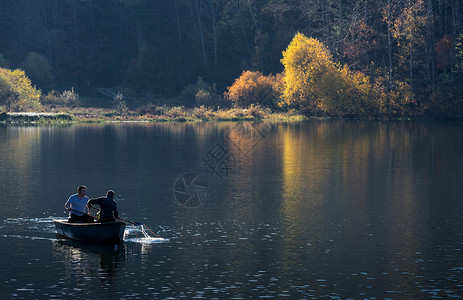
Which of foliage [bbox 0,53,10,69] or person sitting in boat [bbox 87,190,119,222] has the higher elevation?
foliage [bbox 0,53,10,69]

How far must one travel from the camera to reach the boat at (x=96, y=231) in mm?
25156

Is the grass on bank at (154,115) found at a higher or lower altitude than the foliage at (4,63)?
lower

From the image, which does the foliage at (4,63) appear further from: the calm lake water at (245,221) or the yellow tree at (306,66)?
the calm lake water at (245,221)

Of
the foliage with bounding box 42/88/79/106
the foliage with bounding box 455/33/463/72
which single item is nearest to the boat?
the foliage with bounding box 455/33/463/72

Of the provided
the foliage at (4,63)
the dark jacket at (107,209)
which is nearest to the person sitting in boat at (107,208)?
the dark jacket at (107,209)

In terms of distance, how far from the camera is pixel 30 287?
20469 millimetres

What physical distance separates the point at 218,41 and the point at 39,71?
104ft

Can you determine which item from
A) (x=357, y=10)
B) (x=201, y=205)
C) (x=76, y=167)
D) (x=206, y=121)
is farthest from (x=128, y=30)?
(x=201, y=205)

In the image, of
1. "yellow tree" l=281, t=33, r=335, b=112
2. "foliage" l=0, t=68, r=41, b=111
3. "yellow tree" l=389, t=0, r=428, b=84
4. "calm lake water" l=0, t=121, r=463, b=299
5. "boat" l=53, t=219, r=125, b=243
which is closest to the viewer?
"calm lake water" l=0, t=121, r=463, b=299

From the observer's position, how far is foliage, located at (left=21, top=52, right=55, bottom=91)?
131250 mm

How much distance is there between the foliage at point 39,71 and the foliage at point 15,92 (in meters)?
26.6

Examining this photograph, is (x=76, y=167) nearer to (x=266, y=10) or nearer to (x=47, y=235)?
(x=47, y=235)

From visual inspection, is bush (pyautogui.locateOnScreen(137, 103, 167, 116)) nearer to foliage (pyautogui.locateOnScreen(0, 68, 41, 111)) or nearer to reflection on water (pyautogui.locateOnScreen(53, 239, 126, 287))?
foliage (pyautogui.locateOnScreen(0, 68, 41, 111))

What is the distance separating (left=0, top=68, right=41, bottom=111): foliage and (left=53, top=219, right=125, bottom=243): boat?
259 feet
